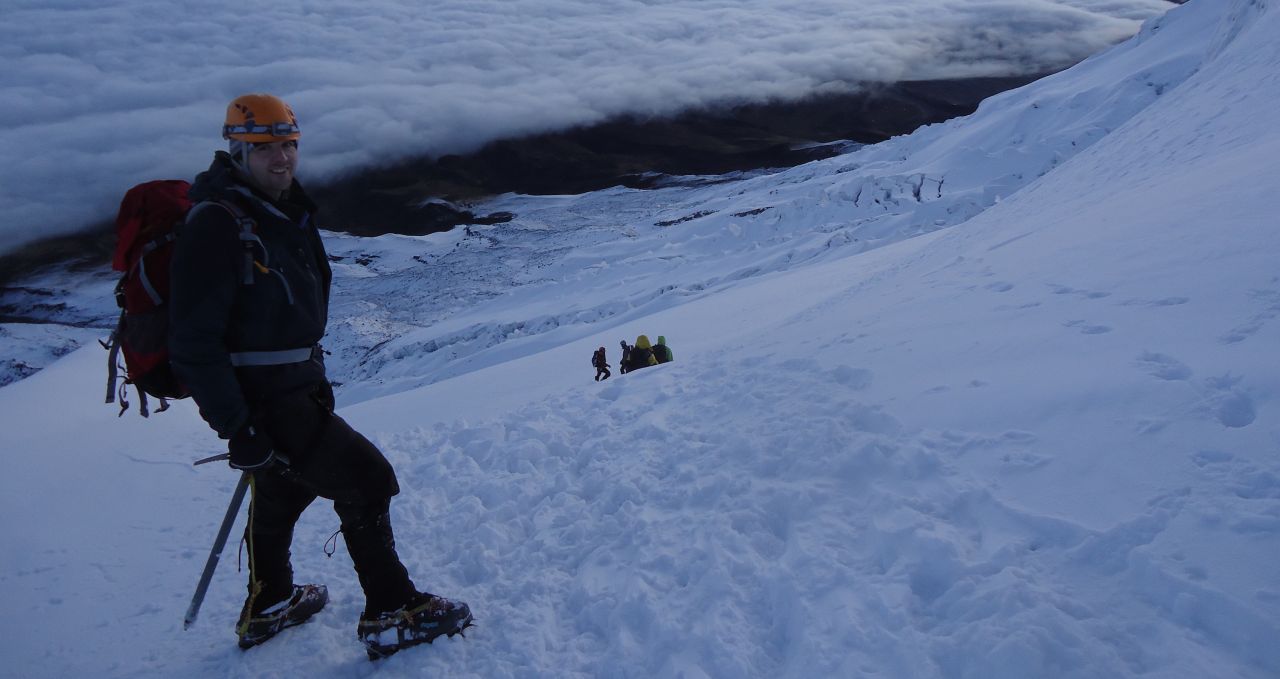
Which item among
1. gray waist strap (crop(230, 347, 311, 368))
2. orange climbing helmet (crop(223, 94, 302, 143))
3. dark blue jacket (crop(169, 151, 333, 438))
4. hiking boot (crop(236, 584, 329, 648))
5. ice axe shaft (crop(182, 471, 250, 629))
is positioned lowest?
hiking boot (crop(236, 584, 329, 648))

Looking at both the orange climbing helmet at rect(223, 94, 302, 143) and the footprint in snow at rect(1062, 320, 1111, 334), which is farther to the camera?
the footprint in snow at rect(1062, 320, 1111, 334)

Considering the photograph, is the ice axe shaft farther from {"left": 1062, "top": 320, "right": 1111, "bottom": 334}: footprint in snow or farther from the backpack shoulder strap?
{"left": 1062, "top": 320, "right": 1111, "bottom": 334}: footprint in snow

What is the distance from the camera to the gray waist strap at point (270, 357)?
2578 millimetres

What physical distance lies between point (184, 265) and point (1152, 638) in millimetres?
3266

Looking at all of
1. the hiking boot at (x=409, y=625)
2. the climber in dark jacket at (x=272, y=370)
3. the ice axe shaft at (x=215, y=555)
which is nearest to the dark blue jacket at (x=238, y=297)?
the climber in dark jacket at (x=272, y=370)

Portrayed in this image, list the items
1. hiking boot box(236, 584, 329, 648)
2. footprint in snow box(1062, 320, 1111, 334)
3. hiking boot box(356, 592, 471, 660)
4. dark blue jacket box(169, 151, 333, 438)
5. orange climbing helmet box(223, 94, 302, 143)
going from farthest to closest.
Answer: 1. footprint in snow box(1062, 320, 1111, 334)
2. hiking boot box(236, 584, 329, 648)
3. hiking boot box(356, 592, 471, 660)
4. orange climbing helmet box(223, 94, 302, 143)
5. dark blue jacket box(169, 151, 333, 438)

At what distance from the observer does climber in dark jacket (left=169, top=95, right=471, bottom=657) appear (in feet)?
7.86

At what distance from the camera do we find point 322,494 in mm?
2814

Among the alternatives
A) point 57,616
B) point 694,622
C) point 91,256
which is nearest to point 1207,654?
point 694,622

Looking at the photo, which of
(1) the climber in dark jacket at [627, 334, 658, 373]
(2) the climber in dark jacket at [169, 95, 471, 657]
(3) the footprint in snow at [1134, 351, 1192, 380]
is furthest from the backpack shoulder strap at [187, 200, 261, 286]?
(1) the climber in dark jacket at [627, 334, 658, 373]

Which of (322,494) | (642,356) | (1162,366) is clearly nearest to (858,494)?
(1162,366)

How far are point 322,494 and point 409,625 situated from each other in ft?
2.26

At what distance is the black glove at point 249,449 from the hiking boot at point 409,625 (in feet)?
2.86

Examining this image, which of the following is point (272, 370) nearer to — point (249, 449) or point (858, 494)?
point (249, 449)
